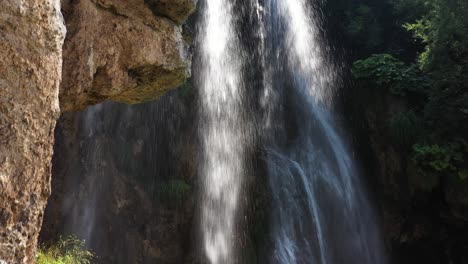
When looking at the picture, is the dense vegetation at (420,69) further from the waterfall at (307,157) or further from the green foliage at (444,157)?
the waterfall at (307,157)

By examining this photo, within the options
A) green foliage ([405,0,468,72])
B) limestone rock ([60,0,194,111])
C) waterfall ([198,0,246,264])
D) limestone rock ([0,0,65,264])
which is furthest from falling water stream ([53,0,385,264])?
limestone rock ([0,0,65,264])

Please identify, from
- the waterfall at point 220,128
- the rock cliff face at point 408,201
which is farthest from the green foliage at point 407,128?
the waterfall at point 220,128

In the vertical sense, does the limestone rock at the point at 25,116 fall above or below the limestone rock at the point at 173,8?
below

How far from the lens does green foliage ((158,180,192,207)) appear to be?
859cm

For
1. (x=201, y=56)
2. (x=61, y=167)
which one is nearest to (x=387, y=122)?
(x=201, y=56)

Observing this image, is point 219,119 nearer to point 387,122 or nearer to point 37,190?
point 387,122

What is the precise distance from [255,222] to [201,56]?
4231 millimetres

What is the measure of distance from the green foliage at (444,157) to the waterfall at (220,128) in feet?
13.4

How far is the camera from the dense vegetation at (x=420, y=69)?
8648 mm

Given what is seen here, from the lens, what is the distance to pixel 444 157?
343 inches

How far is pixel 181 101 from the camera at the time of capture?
9461 millimetres

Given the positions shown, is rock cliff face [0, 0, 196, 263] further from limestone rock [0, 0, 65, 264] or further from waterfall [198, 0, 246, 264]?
waterfall [198, 0, 246, 264]

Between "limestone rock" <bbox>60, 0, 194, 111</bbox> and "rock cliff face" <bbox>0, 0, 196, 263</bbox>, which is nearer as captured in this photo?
"rock cliff face" <bbox>0, 0, 196, 263</bbox>

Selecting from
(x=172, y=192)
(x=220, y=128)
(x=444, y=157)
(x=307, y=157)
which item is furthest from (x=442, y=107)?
(x=172, y=192)
